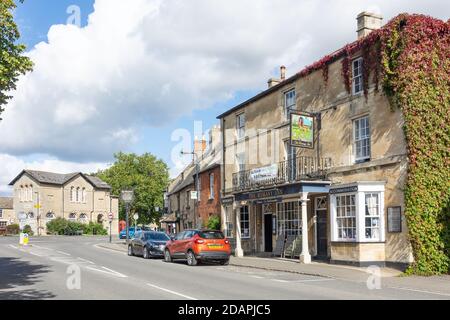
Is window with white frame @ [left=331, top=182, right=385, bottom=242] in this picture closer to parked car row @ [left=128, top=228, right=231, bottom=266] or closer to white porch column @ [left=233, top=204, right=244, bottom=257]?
parked car row @ [left=128, top=228, right=231, bottom=266]

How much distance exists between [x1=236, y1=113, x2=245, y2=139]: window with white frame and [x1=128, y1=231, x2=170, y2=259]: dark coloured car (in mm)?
7492

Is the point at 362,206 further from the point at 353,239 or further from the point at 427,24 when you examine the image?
the point at 427,24

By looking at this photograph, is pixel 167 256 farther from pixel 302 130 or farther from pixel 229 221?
pixel 302 130

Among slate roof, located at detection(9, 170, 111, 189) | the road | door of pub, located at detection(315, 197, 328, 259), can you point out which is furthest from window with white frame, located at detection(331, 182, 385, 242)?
slate roof, located at detection(9, 170, 111, 189)

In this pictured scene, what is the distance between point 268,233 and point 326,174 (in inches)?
263

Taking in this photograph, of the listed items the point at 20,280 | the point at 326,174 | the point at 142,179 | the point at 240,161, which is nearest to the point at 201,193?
the point at 240,161

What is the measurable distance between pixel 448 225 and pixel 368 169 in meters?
3.55

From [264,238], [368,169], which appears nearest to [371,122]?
[368,169]

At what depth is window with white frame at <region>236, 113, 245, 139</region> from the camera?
30.7 m

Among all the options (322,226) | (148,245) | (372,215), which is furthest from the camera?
(148,245)

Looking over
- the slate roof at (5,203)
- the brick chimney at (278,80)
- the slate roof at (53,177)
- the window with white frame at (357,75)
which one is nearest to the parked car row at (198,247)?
the window with white frame at (357,75)

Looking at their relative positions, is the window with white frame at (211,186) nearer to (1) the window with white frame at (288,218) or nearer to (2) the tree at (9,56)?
(1) the window with white frame at (288,218)

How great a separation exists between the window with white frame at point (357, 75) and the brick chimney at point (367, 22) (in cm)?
160

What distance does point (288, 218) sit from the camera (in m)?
25.7
